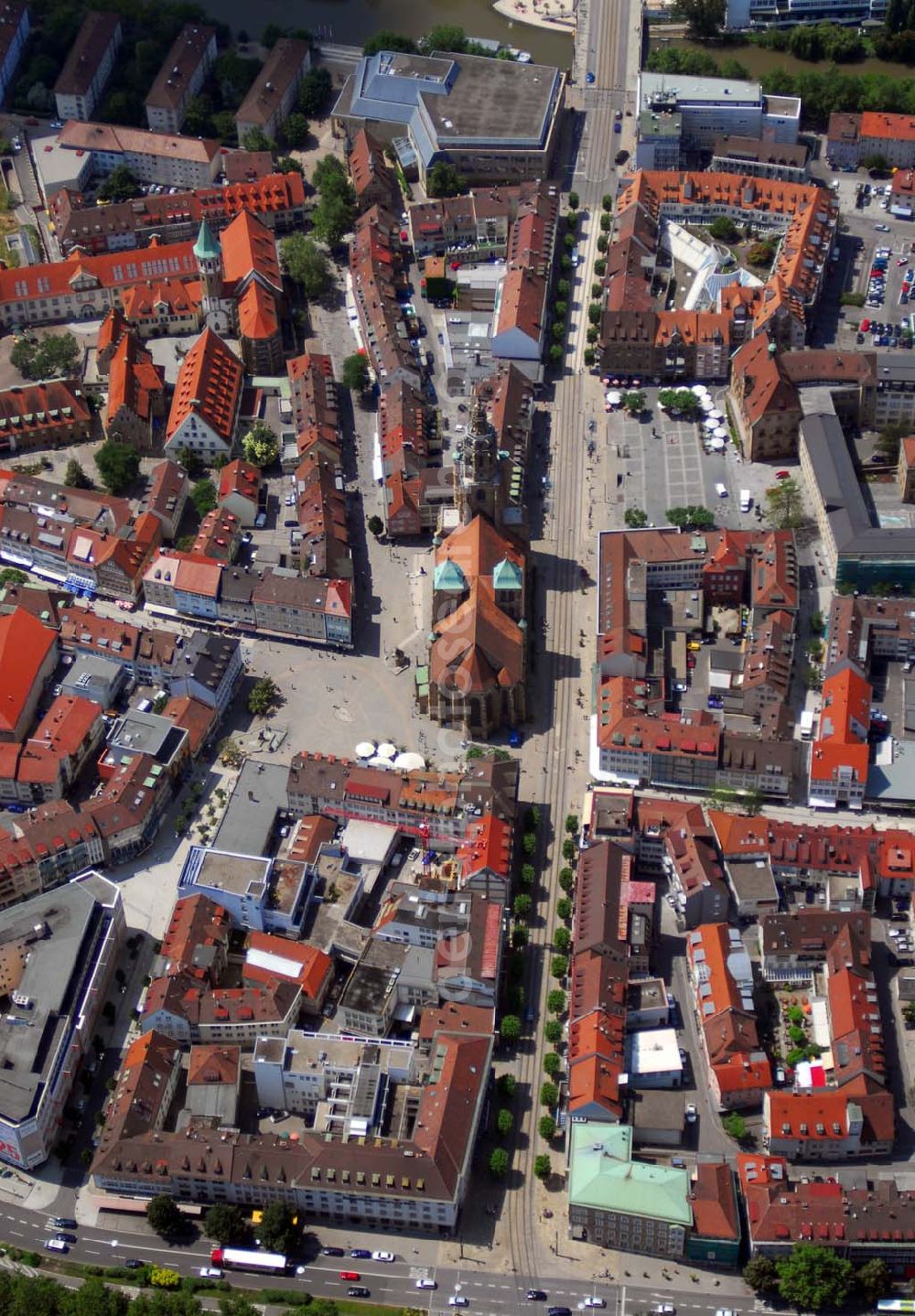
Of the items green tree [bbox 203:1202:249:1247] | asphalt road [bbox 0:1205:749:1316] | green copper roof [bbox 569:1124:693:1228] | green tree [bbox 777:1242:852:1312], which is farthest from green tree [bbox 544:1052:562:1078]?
green tree [bbox 203:1202:249:1247]

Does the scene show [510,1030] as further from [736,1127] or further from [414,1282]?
[414,1282]

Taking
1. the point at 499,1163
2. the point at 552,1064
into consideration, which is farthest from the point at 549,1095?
the point at 499,1163

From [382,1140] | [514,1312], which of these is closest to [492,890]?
[382,1140]

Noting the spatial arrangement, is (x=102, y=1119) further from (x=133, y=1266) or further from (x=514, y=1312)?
(x=514, y=1312)

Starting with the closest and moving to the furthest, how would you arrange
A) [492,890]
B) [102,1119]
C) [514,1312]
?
[514,1312] → [102,1119] → [492,890]

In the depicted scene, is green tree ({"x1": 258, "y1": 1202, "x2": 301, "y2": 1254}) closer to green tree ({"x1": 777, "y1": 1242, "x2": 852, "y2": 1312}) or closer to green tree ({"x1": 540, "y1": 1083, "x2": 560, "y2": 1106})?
green tree ({"x1": 540, "y1": 1083, "x2": 560, "y2": 1106})

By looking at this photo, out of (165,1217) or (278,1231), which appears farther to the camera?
(165,1217)
